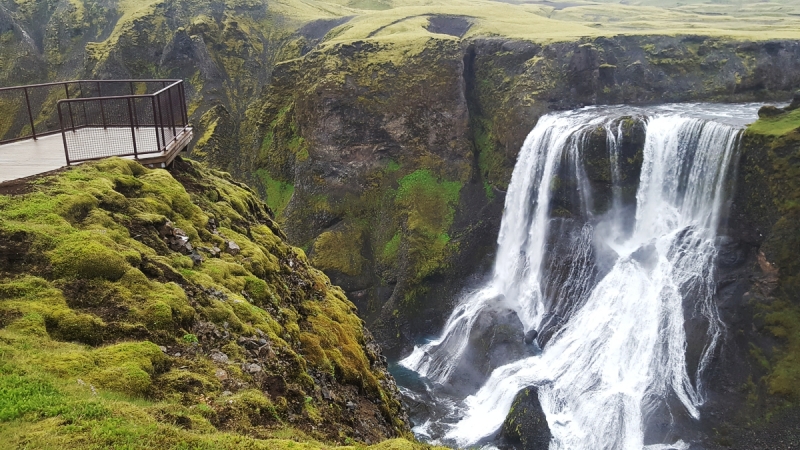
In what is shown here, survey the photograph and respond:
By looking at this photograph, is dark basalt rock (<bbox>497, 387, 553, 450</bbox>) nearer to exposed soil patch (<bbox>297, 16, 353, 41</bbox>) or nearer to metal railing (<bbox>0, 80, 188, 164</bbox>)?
metal railing (<bbox>0, 80, 188, 164</bbox>)

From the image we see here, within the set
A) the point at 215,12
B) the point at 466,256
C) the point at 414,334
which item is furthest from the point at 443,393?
the point at 215,12

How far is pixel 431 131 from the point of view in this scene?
44562 millimetres

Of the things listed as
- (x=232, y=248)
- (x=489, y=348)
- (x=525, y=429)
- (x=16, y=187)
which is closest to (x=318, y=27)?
(x=489, y=348)

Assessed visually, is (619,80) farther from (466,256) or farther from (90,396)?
(90,396)

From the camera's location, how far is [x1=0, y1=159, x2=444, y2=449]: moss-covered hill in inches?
269

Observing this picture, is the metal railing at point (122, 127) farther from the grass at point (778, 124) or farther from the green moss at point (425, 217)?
the grass at point (778, 124)

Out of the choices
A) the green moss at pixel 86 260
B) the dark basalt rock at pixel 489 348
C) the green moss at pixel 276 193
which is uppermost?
the green moss at pixel 86 260

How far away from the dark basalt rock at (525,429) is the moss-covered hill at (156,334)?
43.3 ft

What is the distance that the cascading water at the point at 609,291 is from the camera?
88.1 feet

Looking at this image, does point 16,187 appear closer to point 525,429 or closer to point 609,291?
point 525,429

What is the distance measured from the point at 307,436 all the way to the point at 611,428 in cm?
2089

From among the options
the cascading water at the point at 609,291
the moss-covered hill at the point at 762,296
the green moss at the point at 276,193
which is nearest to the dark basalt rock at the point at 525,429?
the cascading water at the point at 609,291

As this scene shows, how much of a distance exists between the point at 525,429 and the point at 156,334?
2076 centimetres

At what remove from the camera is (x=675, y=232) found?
31031mm
